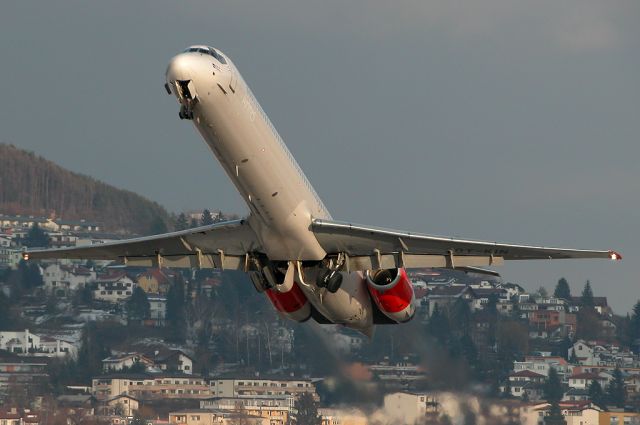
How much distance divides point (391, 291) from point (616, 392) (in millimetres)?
21997

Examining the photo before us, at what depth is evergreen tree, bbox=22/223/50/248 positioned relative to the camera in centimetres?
12266

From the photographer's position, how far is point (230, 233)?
134 feet

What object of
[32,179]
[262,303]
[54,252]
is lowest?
[54,252]

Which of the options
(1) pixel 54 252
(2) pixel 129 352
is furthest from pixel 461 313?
(1) pixel 54 252

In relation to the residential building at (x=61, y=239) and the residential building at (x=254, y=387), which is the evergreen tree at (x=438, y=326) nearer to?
the residential building at (x=254, y=387)

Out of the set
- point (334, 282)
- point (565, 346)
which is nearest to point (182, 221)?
point (565, 346)

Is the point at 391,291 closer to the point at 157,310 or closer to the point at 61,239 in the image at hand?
the point at 157,310

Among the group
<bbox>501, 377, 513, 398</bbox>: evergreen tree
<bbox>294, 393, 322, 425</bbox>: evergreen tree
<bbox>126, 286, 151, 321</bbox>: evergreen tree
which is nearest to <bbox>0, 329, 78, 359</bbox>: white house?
<bbox>126, 286, 151, 321</bbox>: evergreen tree

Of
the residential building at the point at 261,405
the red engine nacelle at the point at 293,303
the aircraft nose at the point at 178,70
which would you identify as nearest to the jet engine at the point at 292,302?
the red engine nacelle at the point at 293,303

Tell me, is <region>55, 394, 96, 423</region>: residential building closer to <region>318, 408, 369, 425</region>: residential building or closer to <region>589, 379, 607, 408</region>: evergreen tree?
<region>318, 408, 369, 425</region>: residential building

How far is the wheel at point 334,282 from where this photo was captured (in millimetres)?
41094

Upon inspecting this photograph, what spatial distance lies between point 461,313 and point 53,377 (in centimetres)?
1857

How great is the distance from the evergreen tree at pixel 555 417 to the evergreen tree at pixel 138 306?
102ft

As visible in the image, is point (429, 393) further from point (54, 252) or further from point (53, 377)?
point (53, 377)
